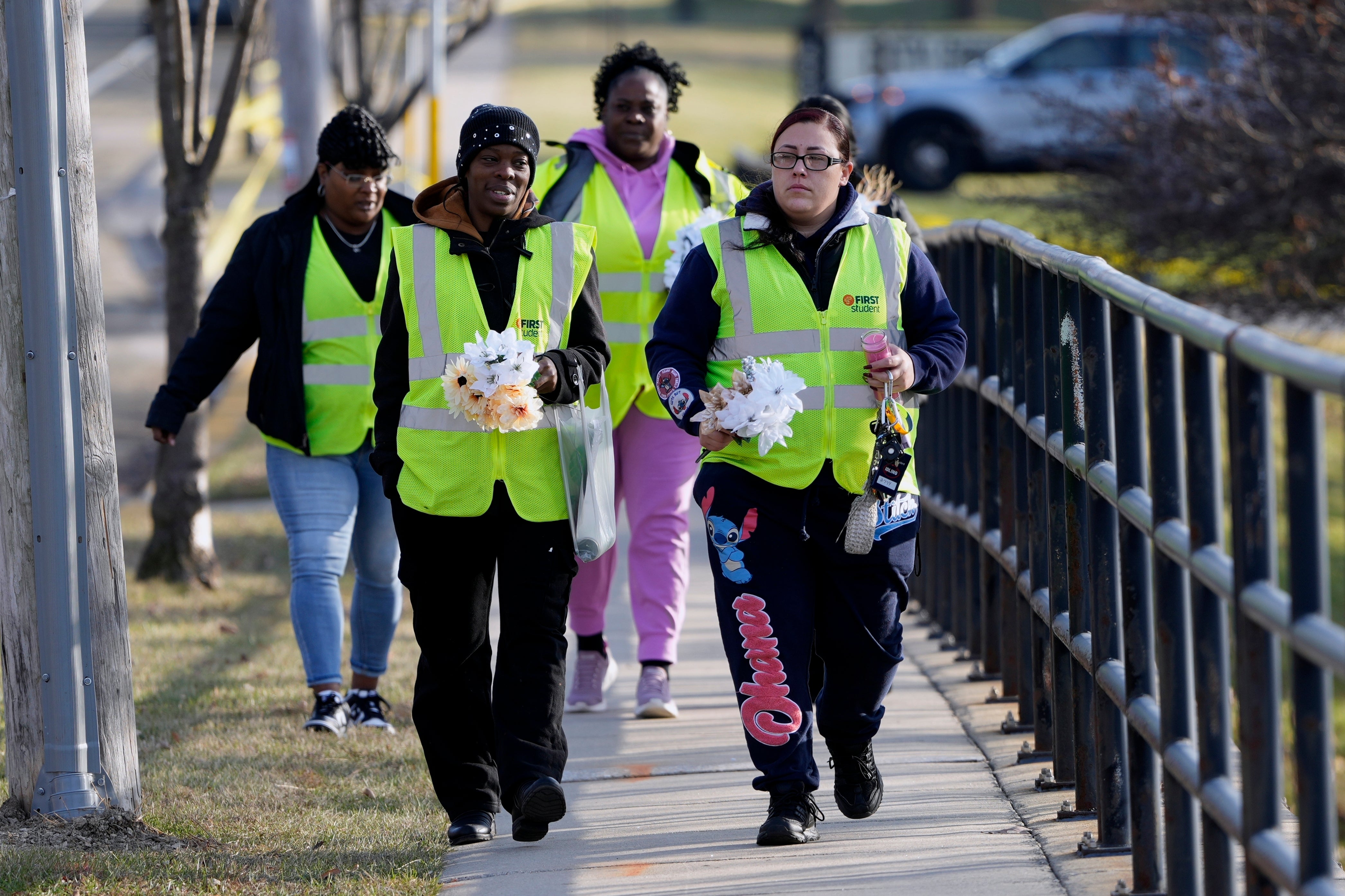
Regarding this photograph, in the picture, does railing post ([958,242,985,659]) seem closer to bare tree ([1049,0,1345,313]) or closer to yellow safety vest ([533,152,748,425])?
yellow safety vest ([533,152,748,425])

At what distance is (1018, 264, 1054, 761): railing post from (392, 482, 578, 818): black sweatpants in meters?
1.29

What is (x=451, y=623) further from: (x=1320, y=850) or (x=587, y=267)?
(x=1320, y=850)

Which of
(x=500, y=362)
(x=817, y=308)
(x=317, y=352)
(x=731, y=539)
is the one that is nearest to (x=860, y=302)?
(x=817, y=308)

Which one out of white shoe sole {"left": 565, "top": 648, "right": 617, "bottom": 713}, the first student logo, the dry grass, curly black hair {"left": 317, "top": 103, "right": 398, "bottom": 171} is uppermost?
curly black hair {"left": 317, "top": 103, "right": 398, "bottom": 171}

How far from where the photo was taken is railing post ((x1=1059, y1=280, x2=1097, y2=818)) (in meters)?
4.14

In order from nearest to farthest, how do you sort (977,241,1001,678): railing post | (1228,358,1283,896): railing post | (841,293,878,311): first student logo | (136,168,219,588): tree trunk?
(1228,358,1283,896): railing post
(841,293,878,311): first student logo
(977,241,1001,678): railing post
(136,168,219,588): tree trunk

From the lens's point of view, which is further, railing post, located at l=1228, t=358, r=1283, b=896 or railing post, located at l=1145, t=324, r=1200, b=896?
railing post, located at l=1145, t=324, r=1200, b=896

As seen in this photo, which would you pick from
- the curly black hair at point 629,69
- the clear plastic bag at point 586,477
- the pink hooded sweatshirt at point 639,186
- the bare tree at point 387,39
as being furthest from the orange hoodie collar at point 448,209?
the bare tree at point 387,39

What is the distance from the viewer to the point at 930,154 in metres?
20.7

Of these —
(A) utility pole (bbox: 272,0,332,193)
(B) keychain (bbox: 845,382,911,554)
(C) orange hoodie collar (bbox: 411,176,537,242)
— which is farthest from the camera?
(A) utility pole (bbox: 272,0,332,193)

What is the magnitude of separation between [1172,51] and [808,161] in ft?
41.6

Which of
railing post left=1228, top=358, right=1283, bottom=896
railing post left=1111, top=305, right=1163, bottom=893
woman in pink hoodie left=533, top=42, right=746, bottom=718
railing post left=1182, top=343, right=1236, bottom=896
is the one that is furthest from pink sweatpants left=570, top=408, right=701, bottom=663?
railing post left=1228, top=358, right=1283, bottom=896

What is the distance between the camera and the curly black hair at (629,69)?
5.97m

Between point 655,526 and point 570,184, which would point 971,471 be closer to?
point 655,526
